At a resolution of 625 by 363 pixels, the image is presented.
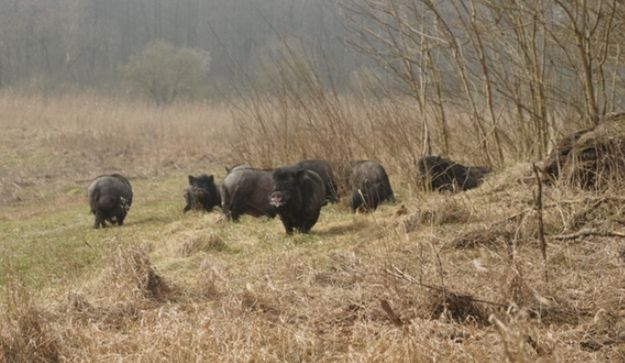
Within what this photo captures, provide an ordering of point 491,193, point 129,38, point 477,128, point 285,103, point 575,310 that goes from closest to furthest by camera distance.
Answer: point 575,310, point 491,193, point 477,128, point 285,103, point 129,38

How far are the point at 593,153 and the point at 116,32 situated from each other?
78258mm

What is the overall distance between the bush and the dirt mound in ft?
182

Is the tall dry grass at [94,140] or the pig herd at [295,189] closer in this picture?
the pig herd at [295,189]

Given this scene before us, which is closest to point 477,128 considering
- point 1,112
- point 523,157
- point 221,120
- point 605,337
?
point 523,157

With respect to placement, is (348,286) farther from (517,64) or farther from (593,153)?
(517,64)

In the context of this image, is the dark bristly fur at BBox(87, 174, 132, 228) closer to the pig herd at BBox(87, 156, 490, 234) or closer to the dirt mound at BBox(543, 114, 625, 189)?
the pig herd at BBox(87, 156, 490, 234)

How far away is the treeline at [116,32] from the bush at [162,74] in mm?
3394

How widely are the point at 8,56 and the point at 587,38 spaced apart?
65403 millimetres

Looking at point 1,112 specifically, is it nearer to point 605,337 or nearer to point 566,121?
point 566,121

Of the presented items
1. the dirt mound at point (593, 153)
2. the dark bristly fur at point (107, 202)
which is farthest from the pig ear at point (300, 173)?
the dark bristly fur at point (107, 202)

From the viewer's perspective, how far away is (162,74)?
63.5m

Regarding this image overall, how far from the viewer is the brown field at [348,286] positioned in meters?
4.82

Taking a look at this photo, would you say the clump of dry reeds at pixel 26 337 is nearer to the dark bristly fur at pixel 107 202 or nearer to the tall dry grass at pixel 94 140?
the dark bristly fur at pixel 107 202

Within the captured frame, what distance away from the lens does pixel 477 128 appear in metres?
13.1
